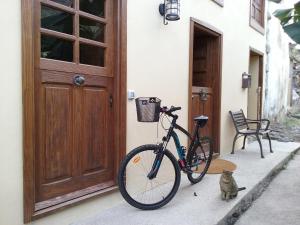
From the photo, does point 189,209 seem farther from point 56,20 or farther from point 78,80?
Result: point 56,20

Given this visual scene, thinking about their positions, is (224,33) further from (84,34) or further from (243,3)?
(84,34)

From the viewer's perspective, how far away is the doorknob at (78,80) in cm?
326

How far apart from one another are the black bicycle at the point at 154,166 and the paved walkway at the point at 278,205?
82cm

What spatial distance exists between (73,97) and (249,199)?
2.61 metres

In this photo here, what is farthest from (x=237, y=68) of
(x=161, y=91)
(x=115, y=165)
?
(x=115, y=165)

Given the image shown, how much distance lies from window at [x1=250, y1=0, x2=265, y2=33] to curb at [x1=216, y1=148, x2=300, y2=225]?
3.64m

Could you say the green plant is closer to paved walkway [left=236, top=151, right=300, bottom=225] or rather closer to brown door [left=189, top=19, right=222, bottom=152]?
paved walkway [left=236, top=151, right=300, bottom=225]

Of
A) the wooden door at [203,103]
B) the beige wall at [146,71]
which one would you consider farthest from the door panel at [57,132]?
the wooden door at [203,103]

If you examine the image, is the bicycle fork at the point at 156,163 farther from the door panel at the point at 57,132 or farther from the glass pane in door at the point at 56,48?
the glass pane in door at the point at 56,48

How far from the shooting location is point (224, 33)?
6453mm

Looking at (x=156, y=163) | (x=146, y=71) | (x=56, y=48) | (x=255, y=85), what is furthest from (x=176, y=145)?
(x=255, y=85)

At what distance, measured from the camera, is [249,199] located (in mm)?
4418

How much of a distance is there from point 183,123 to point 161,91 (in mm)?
811

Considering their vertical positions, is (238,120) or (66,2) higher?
(66,2)
